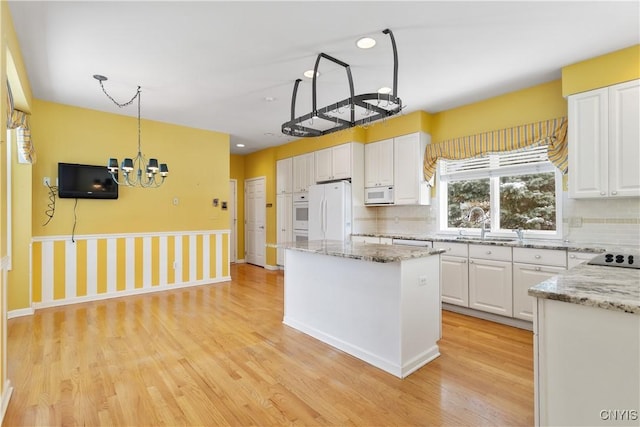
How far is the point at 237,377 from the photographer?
2412 millimetres

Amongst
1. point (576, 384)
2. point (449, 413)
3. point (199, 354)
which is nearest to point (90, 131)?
point (199, 354)

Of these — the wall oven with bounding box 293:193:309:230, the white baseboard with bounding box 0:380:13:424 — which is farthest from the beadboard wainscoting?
the white baseboard with bounding box 0:380:13:424

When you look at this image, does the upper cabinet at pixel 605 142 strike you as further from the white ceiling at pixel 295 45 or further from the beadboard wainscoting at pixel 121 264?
the beadboard wainscoting at pixel 121 264

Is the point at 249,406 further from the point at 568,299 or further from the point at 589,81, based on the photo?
the point at 589,81

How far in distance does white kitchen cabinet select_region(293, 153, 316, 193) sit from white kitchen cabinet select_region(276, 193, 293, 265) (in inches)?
13.3

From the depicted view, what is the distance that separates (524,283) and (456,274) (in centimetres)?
71

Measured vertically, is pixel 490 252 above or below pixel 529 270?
above

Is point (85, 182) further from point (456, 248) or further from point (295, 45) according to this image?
point (456, 248)

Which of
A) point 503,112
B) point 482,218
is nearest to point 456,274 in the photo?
point 482,218

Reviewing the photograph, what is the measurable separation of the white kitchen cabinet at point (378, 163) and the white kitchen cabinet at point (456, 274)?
1479mm

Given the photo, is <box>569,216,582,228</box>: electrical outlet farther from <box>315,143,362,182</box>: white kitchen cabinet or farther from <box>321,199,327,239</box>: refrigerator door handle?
<box>321,199,327,239</box>: refrigerator door handle

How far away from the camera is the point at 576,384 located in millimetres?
1248

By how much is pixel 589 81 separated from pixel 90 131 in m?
5.86

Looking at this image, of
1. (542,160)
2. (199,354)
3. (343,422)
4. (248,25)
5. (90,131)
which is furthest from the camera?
(90,131)
